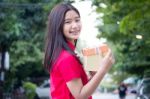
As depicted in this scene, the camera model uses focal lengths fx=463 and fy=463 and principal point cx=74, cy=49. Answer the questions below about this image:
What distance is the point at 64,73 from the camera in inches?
102

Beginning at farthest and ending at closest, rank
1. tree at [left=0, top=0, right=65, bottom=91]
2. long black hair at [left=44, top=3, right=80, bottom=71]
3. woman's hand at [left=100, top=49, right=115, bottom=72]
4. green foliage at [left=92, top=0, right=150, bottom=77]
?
1. tree at [left=0, top=0, right=65, bottom=91]
2. green foliage at [left=92, top=0, right=150, bottom=77]
3. long black hair at [left=44, top=3, right=80, bottom=71]
4. woman's hand at [left=100, top=49, right=115, bottom=72]

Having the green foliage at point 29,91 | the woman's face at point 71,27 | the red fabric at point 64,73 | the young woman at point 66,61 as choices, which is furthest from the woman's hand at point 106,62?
the green foliage at point 29,91

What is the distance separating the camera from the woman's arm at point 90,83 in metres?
2.53

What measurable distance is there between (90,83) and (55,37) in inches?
14.7

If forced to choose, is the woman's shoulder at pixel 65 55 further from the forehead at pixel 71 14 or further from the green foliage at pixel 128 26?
the green foliage at pixel 128 26

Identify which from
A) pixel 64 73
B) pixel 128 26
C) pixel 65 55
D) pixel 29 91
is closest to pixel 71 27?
pixel 65 55

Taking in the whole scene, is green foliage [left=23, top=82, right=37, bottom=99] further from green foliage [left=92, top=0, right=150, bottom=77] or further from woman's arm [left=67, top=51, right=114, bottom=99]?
woman's arm [left=67, top=51, right=114, bottom=99]

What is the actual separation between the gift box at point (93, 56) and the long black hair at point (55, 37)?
0.10 metres

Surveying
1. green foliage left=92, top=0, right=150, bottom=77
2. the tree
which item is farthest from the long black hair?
the tree

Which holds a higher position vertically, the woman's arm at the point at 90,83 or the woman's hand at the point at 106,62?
the woman's hand at the point at 106,62

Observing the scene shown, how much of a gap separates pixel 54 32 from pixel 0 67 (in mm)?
19353

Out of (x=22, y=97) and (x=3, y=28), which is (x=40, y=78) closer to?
(x=22, y=97)

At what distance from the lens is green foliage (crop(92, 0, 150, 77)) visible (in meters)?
10.9

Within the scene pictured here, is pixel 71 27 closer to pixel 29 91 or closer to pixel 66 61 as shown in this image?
pixel 66 61
